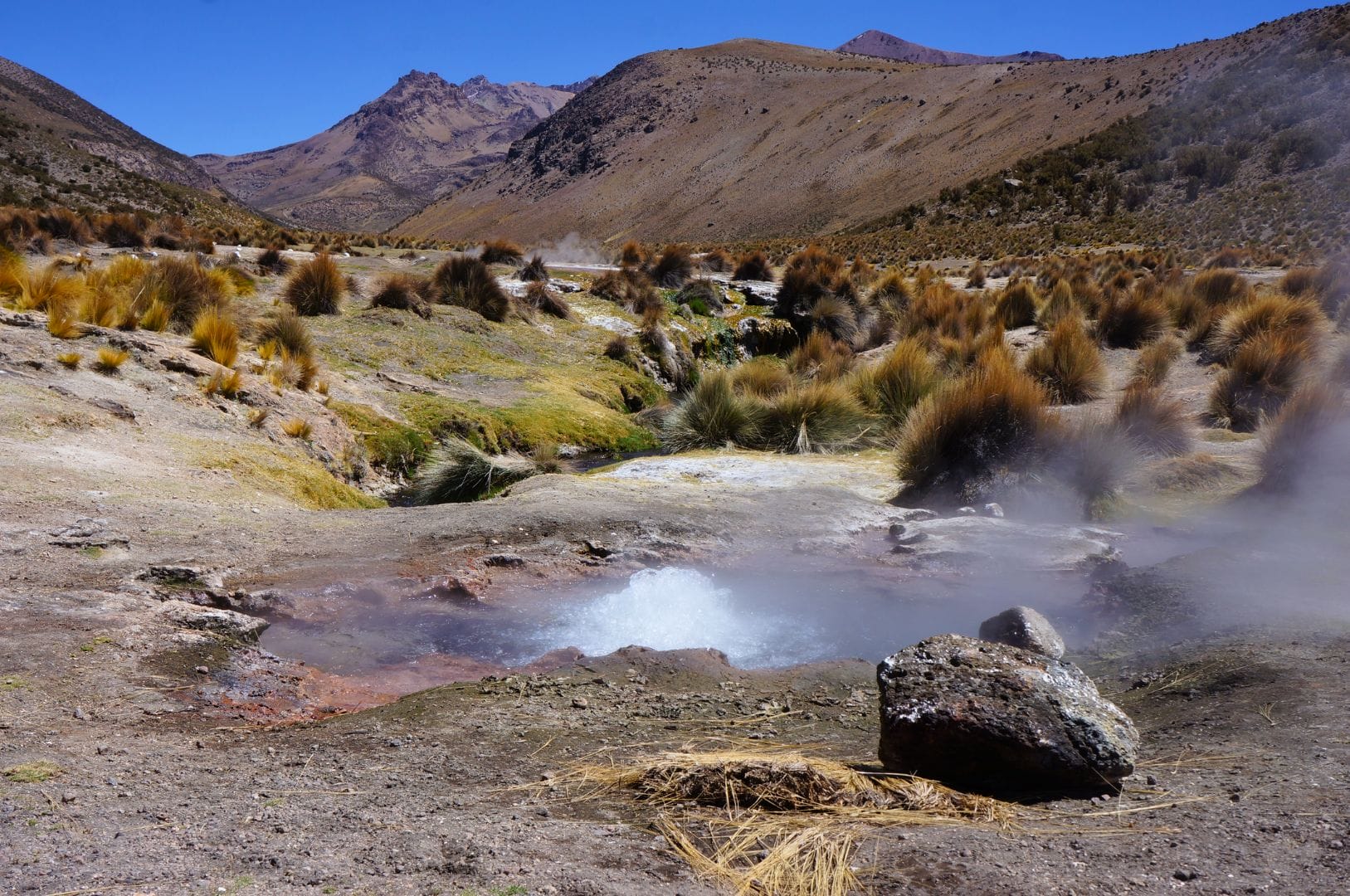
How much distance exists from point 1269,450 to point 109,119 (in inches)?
3992

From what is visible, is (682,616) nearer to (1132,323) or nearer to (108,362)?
(108,362)

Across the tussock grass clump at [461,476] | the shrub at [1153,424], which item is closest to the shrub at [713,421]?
the tussock grass clump at [461,476]

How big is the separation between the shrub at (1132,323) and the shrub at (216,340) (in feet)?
42.8

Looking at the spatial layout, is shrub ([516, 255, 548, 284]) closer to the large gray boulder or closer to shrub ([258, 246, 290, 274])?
shrub ([258, 246, 290, 274])

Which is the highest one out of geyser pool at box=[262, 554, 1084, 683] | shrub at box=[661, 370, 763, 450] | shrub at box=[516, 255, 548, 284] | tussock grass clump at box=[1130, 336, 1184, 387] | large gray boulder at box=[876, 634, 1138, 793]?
shrub at box=[516, 255, 548, 284]

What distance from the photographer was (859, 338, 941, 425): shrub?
12.4 meters

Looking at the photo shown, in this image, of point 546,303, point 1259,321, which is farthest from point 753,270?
point 1259,321

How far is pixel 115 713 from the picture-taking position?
3.83m

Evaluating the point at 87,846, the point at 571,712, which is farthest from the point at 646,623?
the point at 87,846

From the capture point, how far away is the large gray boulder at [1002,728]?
3.27 meters

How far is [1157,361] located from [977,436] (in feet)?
18.4

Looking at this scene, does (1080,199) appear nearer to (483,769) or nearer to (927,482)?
(927,482)

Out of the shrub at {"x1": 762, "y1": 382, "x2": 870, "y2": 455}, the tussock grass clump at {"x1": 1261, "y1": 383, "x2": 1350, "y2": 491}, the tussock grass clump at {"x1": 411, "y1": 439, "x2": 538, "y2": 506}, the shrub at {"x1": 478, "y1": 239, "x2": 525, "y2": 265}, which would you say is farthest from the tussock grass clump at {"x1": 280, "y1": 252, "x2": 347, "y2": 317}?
the tussock grass clump at {"x1": 1261, "y1": 383, "x2": 1350, "y2": 491}

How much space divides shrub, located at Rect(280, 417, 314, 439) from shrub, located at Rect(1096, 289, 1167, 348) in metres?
12.4
